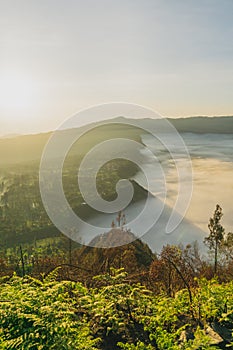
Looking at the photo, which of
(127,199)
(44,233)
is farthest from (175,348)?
(127,199)

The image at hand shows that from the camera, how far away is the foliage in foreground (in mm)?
3146

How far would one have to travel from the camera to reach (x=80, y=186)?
1967 inches

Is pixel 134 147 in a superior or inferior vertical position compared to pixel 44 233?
superior

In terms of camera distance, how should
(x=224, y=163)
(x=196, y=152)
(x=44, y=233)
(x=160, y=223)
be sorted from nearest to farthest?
(x=44, y=233) → (x=160, y=223) → (x=224, y=163) → (x=196, y=152)

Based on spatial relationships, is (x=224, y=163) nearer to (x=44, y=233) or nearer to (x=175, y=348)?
(x=44, y=233)

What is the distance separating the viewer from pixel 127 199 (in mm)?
48250

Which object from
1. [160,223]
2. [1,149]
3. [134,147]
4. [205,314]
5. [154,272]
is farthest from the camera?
[134,147]

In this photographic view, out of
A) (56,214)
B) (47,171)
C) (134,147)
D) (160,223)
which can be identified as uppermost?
(134,147)

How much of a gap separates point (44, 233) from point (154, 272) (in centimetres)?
2492

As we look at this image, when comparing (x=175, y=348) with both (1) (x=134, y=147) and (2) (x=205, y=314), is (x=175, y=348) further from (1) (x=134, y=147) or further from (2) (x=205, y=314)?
(1) (x=134, y=147)

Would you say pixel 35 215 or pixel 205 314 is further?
pixel 35 215

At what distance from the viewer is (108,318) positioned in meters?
4.04

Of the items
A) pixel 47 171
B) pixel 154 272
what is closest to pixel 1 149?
pixel 47 171

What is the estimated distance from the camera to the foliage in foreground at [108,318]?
3.15 m
